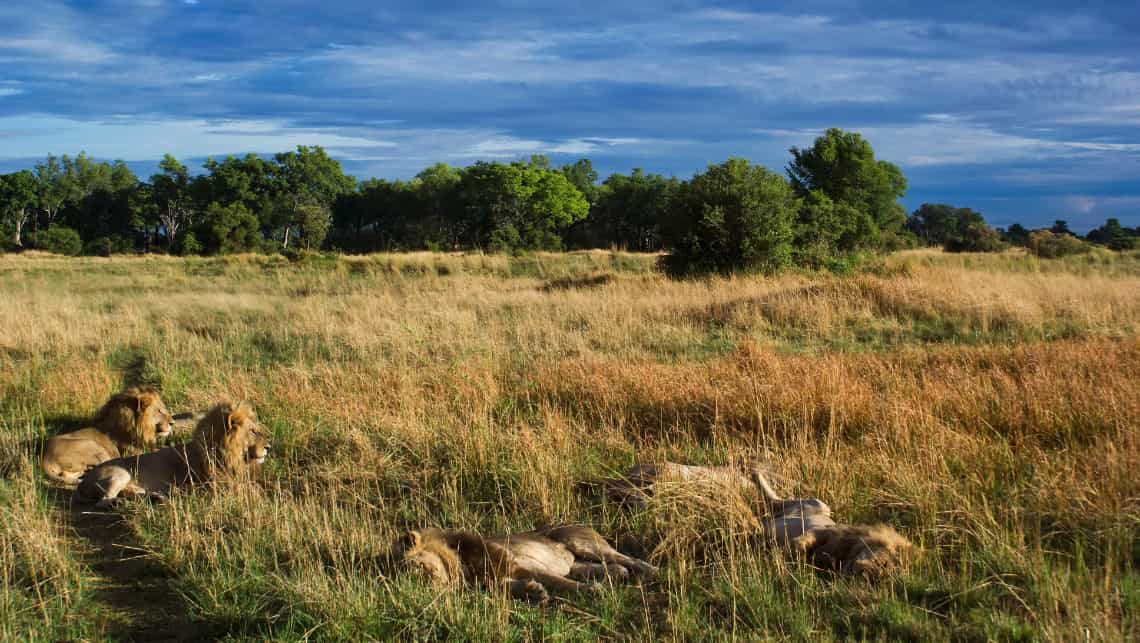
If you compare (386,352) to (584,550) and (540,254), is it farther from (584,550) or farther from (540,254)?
(540,254)

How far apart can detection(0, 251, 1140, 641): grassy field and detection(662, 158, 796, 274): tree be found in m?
6.71

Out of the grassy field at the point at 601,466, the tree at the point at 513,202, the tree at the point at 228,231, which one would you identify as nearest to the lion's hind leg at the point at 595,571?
A: the grassy field at the point at 601,466

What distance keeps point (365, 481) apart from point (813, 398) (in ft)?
12.0

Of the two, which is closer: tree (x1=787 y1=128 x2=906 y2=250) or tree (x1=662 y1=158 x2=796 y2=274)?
tree (x1=662 y1=158 x2=796 y2=274)

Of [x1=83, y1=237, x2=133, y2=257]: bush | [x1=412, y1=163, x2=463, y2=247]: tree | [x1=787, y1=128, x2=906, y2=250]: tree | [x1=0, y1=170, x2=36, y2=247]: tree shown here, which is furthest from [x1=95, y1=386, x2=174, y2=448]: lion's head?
[x1=0, y1=170, x2=36, y2=247]: tree

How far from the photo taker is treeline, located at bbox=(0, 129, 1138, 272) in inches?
1866

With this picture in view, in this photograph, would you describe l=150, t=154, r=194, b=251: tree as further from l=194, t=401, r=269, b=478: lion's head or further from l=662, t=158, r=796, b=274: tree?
l=194, t=401, r=269, b=478: lion's head

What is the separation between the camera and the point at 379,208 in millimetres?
69250

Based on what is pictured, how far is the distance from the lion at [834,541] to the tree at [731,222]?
1571cm

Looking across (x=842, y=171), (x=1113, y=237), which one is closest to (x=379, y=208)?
(x=842, y=171)

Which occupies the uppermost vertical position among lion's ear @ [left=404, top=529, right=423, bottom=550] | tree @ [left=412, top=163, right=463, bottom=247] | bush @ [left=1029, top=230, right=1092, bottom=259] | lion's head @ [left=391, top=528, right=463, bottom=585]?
tree @ [left=412, top=163, right=463, bottom=247]

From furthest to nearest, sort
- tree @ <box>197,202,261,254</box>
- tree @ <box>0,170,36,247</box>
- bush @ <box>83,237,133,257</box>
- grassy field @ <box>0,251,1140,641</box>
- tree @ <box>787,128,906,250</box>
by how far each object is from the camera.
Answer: tree @ <box>0,170,36,247</box> → bush @ <box>83,237,133,257</box> → tree @ <box>197,202,261,254</box> → tree @ <box>787,128,906,250</box> → grassy field @ <box>0,251,1140,641</box>

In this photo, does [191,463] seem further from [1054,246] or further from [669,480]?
[1054,246]

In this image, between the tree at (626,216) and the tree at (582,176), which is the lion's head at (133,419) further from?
the tree at (582,176)
